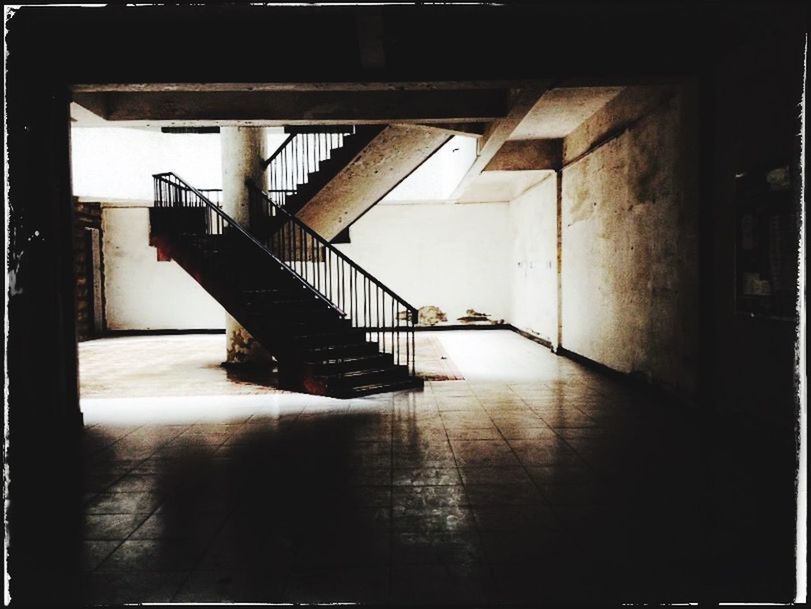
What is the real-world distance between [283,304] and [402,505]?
18.1 ft

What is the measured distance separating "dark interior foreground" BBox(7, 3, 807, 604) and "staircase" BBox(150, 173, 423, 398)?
41.0 inches

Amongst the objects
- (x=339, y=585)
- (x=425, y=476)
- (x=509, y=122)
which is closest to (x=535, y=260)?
(x=509, y=122)

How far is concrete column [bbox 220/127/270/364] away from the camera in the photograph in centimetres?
966

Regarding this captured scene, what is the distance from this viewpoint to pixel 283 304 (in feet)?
28.8

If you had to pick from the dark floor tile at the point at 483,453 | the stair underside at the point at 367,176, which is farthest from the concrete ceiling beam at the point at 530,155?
the dark floor tile at the point at 483,453

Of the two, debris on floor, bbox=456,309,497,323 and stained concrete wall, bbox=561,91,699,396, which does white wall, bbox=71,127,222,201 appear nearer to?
debris on floor, bbox=456,309,497,323

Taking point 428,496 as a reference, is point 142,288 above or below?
above

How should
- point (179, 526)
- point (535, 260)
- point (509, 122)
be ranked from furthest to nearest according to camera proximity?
point (535, 260)
point (509, 122)
point (179, 526)

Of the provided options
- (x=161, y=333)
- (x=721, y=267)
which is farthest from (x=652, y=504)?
(x=161, y=333)

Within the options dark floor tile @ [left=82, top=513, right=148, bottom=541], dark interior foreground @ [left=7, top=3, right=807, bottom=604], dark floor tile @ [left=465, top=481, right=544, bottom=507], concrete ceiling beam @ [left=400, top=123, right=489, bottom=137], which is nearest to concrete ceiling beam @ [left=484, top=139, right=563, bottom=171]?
concrete ceiling beam @ [left=400, top=123, right=489, bottom=137]

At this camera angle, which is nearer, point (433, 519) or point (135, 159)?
point (433, 519)

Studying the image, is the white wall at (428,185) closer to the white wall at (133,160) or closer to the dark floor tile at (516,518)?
the white wall at (133,160)

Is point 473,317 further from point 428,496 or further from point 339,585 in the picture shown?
point 339,585

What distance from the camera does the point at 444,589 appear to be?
2695 mm
